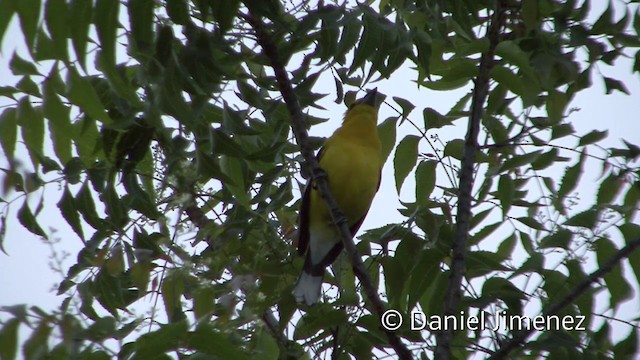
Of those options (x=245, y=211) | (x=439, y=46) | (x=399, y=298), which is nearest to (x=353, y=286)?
(x=399, y=298)

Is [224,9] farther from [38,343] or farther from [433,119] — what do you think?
[433,119]

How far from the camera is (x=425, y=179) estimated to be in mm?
3250

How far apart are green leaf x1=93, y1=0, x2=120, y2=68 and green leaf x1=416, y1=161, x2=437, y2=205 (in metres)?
1.67

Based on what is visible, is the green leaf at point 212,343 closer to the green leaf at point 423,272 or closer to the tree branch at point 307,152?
the tree branch at point 307,152

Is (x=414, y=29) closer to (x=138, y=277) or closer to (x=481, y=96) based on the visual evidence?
(x=481, y=96)

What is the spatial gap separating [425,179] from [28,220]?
5.31 feet

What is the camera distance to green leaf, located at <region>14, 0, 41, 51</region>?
192cm

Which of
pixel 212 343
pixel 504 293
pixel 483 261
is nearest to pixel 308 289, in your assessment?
pixel 483 261

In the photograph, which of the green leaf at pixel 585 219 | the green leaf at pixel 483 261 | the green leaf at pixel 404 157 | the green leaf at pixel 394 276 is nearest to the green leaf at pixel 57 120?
→ the green leaf at pixel 394 276

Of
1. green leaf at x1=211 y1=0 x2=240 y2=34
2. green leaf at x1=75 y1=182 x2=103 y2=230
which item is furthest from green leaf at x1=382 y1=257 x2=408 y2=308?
green leaf at x1=211 y1=0 x2=240 y2=34

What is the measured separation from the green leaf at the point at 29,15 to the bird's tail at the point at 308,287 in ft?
5.03

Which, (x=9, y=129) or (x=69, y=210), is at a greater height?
(x=9, y=129)

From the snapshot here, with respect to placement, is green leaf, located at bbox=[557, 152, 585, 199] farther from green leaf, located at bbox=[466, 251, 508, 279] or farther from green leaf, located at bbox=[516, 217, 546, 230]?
green leaf, located at bbox=[466, 251, 508, 279]

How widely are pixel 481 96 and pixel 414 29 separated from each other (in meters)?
0.54
